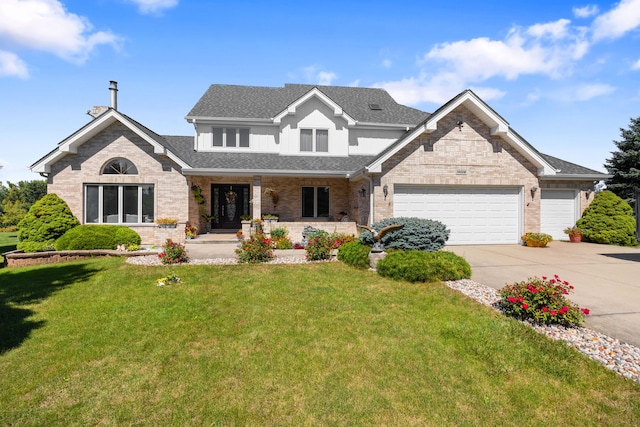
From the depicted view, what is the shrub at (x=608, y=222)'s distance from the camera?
14.9 metres

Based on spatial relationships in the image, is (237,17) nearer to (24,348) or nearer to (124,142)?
(124,142)

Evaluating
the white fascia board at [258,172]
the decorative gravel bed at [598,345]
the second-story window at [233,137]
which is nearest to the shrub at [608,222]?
the white fascia board at [258,172]

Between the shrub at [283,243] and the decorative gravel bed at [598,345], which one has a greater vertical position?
the shrub at [283,243]

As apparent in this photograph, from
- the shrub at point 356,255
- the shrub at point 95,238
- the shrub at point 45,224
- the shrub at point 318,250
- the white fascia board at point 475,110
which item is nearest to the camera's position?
the shrub at point 356,255

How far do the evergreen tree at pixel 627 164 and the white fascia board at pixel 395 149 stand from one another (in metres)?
19.0

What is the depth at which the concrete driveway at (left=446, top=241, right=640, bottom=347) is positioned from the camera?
5.51 metres

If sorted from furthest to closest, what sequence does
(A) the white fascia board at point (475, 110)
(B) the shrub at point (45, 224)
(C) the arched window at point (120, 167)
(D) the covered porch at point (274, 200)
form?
(D) the covered porch at point (274, 200)
(C) the arched window at point (120, 167)
(A) the white fascia board at point (475, 110)
(B) the shrub at point (45, 224)

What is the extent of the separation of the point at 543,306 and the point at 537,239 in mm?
10357

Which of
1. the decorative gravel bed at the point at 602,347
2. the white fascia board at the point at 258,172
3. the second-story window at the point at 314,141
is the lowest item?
the decorative gravel bed at the point at 602,347

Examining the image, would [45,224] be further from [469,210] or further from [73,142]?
[469,210]

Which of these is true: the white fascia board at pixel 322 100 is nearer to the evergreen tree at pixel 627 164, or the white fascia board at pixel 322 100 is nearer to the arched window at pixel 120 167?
the arched window at pixel 120 167

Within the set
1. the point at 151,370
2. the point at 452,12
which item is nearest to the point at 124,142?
the point at 151,370

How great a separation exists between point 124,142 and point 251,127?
6.44 m

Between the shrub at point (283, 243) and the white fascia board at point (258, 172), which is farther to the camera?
the white fascia board at point (258, 172)
